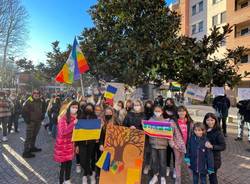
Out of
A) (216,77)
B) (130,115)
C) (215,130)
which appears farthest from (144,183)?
(216,77)

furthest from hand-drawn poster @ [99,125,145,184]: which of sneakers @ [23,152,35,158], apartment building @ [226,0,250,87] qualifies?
apartment building @ [226,0,250,87]

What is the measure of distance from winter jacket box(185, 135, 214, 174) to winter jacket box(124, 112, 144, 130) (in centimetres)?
151

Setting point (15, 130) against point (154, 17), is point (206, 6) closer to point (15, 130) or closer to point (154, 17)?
point (154, 17)

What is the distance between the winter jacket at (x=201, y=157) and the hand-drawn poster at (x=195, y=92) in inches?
199

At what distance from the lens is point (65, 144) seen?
5.78 m

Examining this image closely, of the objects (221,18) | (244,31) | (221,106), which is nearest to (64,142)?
(221,106)

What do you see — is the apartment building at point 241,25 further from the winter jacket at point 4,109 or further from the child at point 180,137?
the child at point 180,137

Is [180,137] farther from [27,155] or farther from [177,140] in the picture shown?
[27,155]

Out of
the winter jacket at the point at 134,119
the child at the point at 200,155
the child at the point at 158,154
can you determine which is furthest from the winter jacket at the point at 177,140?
the winter jacket at the point at 134,119

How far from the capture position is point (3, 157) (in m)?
8.25

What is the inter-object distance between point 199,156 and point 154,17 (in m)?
7.86

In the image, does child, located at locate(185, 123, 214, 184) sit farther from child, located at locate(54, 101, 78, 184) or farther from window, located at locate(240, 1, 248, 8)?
window, located at locate(240, 1, 248, 8)

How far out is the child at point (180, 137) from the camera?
18.8 feet

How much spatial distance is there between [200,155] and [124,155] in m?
1.54
